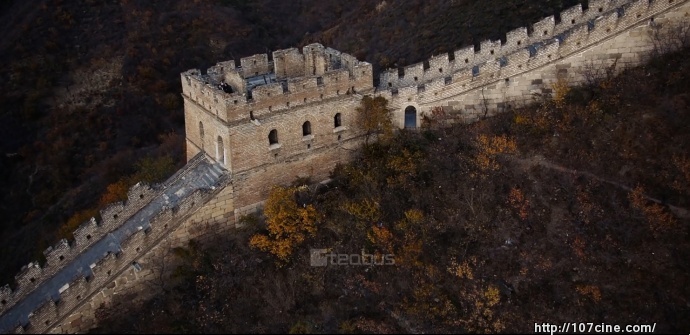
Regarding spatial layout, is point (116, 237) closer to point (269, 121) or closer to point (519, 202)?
point (269, 121)

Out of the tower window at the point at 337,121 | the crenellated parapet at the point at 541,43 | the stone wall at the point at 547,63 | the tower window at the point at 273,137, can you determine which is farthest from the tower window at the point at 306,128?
the crenellated parapet at the point at 541,43

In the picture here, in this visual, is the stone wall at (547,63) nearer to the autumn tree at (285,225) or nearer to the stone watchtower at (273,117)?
the stone watchtower at (273,117)

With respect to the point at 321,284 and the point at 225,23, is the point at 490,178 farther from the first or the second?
the point at 225,23

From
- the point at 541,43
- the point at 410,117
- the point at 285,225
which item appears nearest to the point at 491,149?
the point at 410,117

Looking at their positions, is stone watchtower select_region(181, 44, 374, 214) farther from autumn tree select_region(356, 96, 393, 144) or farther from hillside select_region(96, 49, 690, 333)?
hillside select_region(96, 49, 690, 333)

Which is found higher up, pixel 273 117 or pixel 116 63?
pixel 116 63

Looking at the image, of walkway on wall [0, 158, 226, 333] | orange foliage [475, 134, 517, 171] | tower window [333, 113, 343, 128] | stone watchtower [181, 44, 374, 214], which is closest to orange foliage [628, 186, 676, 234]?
orange foliage [475, 134, 517, 171]

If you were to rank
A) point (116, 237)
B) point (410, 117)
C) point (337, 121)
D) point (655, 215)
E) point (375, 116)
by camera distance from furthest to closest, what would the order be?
point (410, 117) → point (337, 121) → point (375, 116) → point (116, 237) → point (655, 215)
